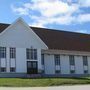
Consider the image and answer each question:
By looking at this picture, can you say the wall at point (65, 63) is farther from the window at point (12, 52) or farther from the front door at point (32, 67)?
the window at point (12, 52)

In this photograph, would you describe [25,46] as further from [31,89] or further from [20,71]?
[31,89]

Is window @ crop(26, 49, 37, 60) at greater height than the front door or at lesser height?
greater

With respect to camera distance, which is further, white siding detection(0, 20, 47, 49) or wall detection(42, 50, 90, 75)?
wall detection(42, 50, 90, 75)

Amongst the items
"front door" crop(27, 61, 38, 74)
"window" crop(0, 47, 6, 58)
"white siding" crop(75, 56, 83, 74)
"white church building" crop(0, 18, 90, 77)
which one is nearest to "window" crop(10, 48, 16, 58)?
"white church building" crop(0, 18, 90, 77)

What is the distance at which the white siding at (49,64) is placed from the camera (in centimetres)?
5137

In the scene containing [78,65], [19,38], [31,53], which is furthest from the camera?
[78,65]

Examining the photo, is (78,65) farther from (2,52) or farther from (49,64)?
(2,52)

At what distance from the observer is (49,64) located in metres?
51.7

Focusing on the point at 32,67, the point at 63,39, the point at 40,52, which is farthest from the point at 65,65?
the point at 32,67

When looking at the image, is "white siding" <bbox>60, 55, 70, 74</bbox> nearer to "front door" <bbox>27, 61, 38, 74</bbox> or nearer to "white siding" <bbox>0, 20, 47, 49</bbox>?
"white siding" <bbox>0, 20, 47, 49</bbox>

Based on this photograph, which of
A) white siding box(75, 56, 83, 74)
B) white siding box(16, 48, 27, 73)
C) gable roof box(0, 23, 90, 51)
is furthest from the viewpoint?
white siding box(75, 56, 83, 74)

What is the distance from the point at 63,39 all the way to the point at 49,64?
660 cm

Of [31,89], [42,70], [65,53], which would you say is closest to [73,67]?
[65,53]

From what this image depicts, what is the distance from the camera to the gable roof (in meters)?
52.9
